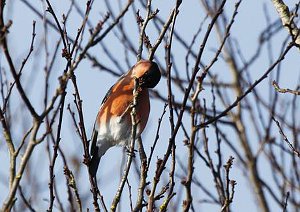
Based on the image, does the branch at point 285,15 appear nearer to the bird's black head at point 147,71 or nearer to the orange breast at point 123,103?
the bird's black head at point 147,71

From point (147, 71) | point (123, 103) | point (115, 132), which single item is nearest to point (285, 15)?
point (147, 71)

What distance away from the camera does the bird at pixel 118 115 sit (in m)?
4.66

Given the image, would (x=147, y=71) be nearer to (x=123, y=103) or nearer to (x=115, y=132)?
(x=123, y=103)

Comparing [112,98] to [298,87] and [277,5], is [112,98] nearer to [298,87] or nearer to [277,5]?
[298,87]

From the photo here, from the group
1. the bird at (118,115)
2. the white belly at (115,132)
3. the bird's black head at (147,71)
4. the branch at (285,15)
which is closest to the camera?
the branch at (285,15)

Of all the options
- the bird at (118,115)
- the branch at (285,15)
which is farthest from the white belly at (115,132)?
the branch at (285,15)

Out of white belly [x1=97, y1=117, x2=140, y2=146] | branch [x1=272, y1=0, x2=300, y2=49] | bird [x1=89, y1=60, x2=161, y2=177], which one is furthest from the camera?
white belly [x1=97, y1=117, x2=140, y2=146]

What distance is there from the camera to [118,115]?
4.78 metres

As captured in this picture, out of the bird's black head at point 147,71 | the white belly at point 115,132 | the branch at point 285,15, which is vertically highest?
the bird's black head at point 147,71

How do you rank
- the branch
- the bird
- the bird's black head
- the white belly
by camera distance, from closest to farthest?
1. the branch
2. the bird's black head
3. the bird
4. the white belly

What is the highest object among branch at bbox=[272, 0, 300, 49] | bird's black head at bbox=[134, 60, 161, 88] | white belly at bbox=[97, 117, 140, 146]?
bird's black head at bbox=[134, 60, 161, 88]

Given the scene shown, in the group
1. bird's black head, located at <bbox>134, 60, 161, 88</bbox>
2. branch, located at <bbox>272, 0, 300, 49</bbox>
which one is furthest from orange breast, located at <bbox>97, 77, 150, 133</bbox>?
branch, located at <bbox>272, 0, 300, 49</bbox>

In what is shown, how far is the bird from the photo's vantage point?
4.66 metres

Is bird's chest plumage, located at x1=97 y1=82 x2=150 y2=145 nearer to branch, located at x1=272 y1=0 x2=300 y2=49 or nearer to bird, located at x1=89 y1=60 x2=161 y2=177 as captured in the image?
bird, located at x1=89 y1=60 x2=161 y2=177
